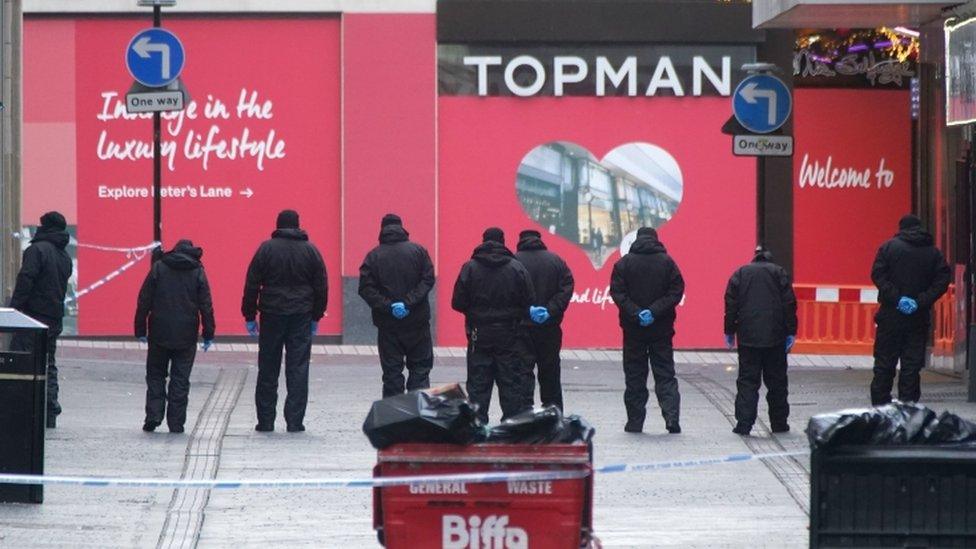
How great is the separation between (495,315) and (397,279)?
1.11 meters

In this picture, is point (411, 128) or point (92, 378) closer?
point (92, 378)

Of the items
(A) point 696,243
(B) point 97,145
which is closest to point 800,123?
(A) point 696,243

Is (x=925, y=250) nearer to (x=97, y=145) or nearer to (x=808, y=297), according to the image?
(x=808, y=297)

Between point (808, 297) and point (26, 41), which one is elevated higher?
point (26, 41)

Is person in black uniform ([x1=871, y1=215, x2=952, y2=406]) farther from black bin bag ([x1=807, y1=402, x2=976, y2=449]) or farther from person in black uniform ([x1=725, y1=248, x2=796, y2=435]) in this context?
black bin bag ([x1=807, y1=402, x2=976, y2=449])

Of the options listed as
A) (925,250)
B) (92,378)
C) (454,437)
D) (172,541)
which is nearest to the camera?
(454,437)

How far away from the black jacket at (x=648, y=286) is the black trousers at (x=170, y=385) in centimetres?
336

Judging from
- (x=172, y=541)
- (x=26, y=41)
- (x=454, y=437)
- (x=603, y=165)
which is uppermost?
(x=26, y=41)

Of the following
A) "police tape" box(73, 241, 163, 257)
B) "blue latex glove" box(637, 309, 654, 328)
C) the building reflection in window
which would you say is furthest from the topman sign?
"blue latex glove" box(637, 309, 654, 328)

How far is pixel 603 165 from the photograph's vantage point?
2250cm

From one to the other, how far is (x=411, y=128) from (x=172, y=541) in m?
12.4

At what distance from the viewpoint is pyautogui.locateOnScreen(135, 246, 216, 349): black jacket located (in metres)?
14.8

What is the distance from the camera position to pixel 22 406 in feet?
36.3

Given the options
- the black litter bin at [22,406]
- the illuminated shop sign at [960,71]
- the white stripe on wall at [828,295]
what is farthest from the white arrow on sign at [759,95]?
the black litter bin at [22,406]
